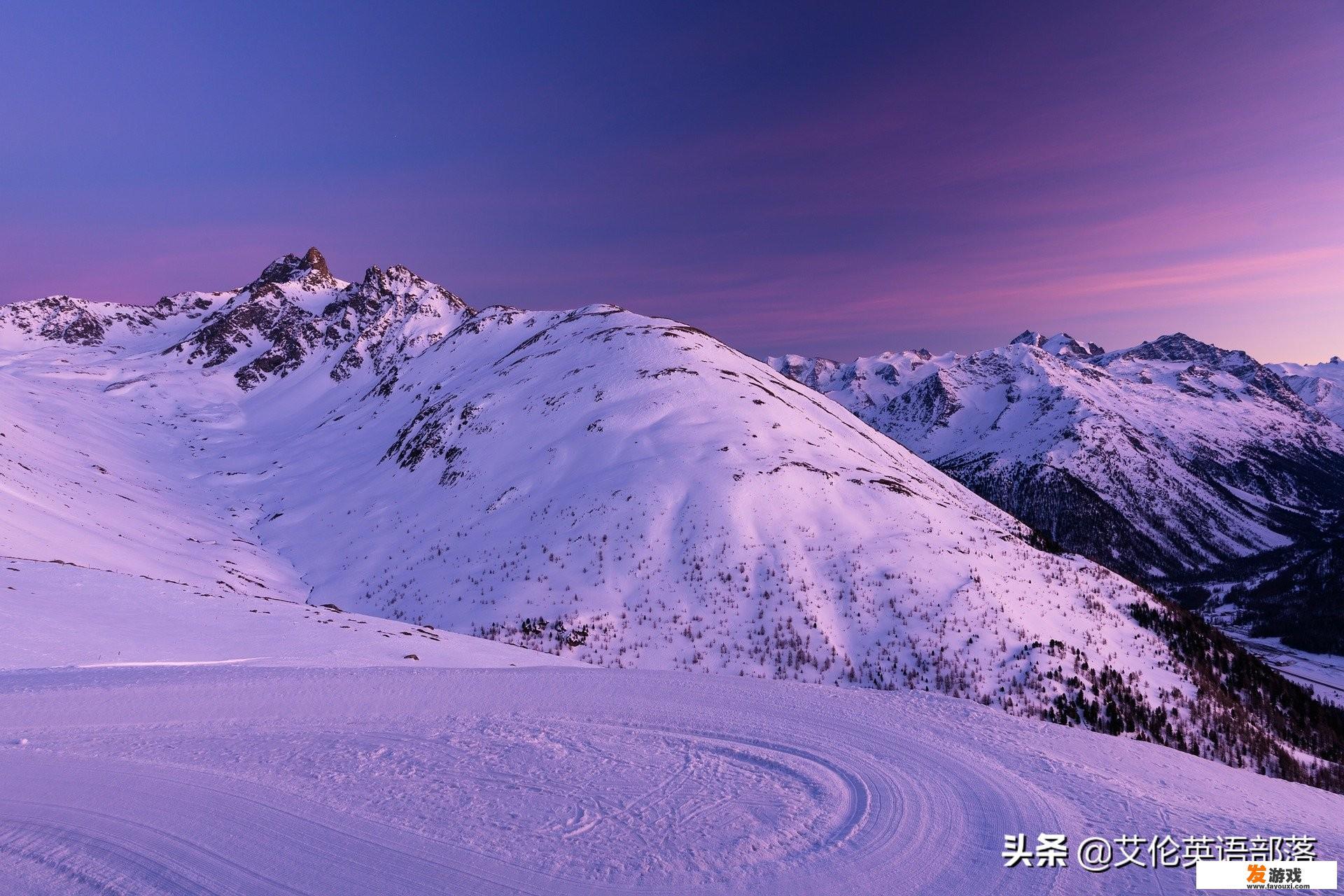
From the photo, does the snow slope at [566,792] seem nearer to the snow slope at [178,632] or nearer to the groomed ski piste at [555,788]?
the groomed ski piste at [555,788]

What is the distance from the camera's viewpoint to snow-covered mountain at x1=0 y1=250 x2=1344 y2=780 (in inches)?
739

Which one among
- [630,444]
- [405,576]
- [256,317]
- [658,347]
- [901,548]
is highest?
[256,317]

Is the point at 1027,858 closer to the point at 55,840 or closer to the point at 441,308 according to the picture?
the point at 55,840

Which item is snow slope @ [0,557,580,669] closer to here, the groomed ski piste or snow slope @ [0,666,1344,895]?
the groomed ski piste

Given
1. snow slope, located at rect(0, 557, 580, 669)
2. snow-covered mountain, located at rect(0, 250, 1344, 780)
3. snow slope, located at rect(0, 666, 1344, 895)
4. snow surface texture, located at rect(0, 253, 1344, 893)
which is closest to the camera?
snow slope, located at rect(0, 666, 1344, 895)

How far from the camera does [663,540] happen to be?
27578 mm

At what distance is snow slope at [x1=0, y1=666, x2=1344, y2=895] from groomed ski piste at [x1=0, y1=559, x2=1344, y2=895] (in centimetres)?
3

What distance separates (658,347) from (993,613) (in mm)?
43888

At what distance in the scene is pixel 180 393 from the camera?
125 metres

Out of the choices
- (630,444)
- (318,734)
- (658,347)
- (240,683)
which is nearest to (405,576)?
(630,444)

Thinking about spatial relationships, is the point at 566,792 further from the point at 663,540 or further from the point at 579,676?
the point at 663,540

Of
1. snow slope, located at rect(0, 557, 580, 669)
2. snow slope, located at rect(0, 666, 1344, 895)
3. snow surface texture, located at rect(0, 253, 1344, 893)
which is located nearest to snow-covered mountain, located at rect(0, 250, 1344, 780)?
snow surface texture, located at rect(0, 253, 1344, 893)

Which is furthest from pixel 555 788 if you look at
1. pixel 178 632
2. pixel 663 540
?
pixel 663 540

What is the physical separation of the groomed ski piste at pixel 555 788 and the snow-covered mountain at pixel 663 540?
879cm
